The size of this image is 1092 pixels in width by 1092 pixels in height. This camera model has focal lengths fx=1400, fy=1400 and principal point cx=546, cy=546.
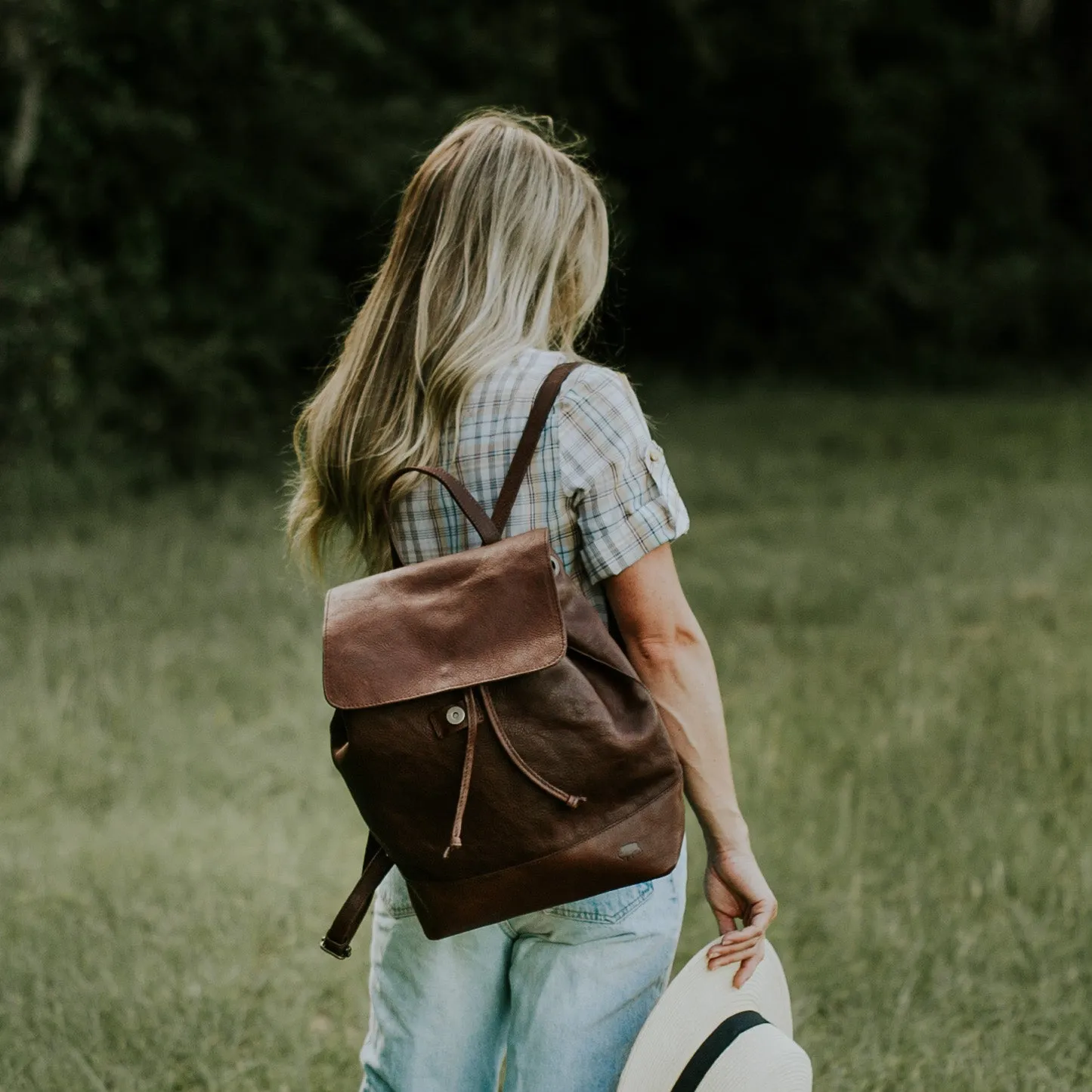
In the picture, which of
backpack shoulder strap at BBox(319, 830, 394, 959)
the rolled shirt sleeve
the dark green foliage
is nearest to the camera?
the rolled shirt sleeve

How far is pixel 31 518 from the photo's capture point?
862cm

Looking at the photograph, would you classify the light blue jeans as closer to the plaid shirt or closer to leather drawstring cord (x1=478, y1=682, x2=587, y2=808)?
leather drawstring cord (x1=478, y1=682, x2=587, y2=808)

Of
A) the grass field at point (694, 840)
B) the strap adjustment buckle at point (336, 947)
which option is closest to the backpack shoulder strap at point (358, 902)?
the strap adjustment buckle at point (336, 947)

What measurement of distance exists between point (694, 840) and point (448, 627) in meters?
2.64

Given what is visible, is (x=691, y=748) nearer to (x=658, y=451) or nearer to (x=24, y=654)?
(x=658, y=451)

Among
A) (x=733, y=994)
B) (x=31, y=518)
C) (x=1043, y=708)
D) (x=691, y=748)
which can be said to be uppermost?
(x=691, y=748)

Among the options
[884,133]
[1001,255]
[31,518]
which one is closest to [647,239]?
[884,133]

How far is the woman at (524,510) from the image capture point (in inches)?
71.2

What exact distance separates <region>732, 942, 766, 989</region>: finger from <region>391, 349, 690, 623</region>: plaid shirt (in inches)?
21.3

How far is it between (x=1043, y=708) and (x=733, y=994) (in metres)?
3.43

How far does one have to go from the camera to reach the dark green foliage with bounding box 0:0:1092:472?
9852 mm

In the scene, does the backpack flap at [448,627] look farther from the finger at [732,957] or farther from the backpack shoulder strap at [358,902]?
the finger at [732,957]

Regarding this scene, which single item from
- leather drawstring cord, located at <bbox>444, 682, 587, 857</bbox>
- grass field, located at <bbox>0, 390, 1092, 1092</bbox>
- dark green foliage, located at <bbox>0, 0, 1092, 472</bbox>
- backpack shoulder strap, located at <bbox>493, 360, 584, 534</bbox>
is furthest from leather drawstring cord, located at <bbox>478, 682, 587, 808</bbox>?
dark green foliage, located at <bbox>0, 0, 1092, 472</bbox>

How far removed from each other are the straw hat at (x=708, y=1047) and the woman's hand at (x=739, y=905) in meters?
0.03
